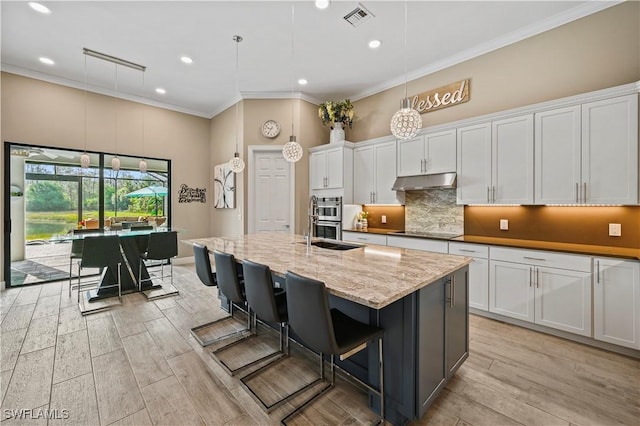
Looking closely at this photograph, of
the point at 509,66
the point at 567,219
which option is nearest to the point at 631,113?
the point at 567,219

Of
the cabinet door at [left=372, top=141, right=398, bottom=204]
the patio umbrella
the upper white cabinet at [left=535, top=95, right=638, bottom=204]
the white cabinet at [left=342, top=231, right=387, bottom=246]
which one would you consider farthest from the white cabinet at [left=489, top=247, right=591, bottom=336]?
the patio umbrella

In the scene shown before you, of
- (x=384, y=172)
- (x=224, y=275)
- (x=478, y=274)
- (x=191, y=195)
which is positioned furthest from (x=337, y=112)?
(x=191, y=195)

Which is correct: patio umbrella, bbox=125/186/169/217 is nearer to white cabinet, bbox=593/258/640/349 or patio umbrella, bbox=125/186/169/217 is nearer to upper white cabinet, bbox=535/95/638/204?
upper white cabinet, bbox=535/95/638/204

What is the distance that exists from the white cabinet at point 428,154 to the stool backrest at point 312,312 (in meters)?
2.94

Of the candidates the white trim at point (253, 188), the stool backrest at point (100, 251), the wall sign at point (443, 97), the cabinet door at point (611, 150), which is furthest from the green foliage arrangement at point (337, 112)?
the stool backrest at point (100, 251)

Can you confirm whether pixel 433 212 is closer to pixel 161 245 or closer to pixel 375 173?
pixel 375 173

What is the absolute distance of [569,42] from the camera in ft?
9.91

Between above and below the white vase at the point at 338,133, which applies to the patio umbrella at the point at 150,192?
below

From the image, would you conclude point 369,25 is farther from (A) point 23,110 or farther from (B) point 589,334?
(A) point 23,110

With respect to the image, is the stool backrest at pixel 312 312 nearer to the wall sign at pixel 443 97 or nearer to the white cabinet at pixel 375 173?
the white cabinet at pixel 375 173

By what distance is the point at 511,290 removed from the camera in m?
2.94

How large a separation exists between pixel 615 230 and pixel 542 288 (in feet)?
3.09

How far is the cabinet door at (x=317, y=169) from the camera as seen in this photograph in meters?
Result: 4.88

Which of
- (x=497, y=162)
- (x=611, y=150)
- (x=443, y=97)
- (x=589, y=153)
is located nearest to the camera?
(x=611, y=150)
